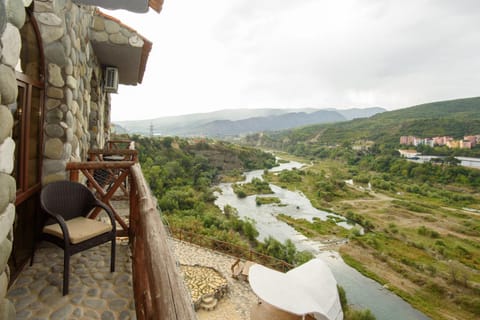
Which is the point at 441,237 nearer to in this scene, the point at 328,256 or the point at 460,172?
the point at 328,256

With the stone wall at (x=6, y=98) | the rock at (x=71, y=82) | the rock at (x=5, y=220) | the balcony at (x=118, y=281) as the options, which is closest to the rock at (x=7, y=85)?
the stone wall at (x=6, y=98)

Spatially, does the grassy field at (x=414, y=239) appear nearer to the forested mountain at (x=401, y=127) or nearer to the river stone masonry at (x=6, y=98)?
the river stone masonry at (x=6, y=98)

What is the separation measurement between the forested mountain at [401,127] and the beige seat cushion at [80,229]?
70.0m

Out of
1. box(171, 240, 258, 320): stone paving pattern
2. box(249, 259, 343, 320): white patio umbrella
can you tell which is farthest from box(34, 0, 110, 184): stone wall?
box(171, 240, 258, 320): stone paving pattern

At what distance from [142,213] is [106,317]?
2.37ft

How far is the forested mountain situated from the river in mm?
43237

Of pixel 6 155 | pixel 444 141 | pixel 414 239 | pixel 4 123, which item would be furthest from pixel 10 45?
pixel 444 141

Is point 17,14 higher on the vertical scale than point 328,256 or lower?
higher

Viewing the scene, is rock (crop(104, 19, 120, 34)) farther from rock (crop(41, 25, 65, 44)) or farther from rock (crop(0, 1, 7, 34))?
rock (crop(0, 1, 7, 34))

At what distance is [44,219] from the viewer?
199cm

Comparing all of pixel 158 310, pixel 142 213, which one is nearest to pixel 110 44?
pixel 142 213

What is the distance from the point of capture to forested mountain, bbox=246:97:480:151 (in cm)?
5946

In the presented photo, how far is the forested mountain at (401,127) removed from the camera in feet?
195

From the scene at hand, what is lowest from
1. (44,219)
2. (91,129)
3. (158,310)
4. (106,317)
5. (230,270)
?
(230,270)
